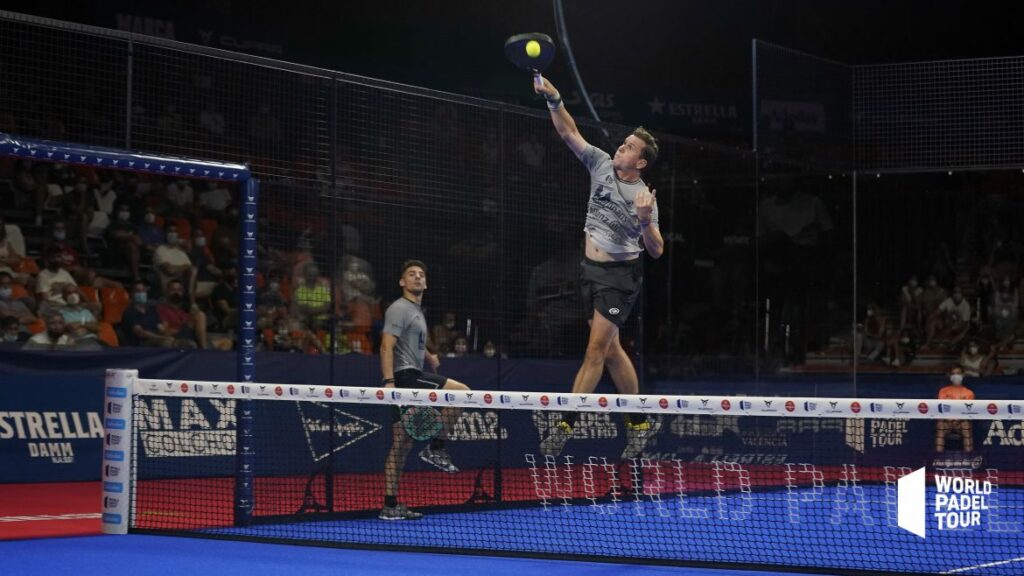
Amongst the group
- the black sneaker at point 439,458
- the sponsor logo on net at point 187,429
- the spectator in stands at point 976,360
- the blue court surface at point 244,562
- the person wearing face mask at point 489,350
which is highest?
the person wearing face mask at point 489,350

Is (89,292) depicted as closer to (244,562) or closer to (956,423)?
(244,562)

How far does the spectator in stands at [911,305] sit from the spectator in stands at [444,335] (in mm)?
9959

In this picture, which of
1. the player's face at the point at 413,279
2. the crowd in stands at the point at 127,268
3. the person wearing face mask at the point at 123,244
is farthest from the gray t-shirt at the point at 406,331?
the person wearing face mask at the point at 123,244

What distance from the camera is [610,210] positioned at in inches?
352

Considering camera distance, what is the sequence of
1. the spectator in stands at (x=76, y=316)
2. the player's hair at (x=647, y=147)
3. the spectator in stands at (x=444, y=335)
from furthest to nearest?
the spectator in stands at (x=76, y=316) < the spectator in stands at (x=444, y=335) < the player's hair at (x=647, y=147)

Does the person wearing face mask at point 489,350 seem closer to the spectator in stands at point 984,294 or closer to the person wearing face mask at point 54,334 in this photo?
the person wearing face mask at point 54,334

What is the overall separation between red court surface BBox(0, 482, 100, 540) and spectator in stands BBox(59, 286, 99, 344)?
193 centimetres

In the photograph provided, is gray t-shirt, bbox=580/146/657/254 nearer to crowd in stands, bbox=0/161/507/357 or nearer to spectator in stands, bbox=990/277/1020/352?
crowd in stands, bbox=0/161/507/357

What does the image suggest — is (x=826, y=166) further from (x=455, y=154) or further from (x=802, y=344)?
(x=455, y=154)

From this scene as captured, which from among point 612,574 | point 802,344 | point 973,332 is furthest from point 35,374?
point 973,332

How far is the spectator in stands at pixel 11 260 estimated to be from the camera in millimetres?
14344

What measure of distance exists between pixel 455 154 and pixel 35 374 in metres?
4.78

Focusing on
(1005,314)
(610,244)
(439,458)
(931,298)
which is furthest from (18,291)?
(1005,314)

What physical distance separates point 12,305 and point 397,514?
628 centimetres
